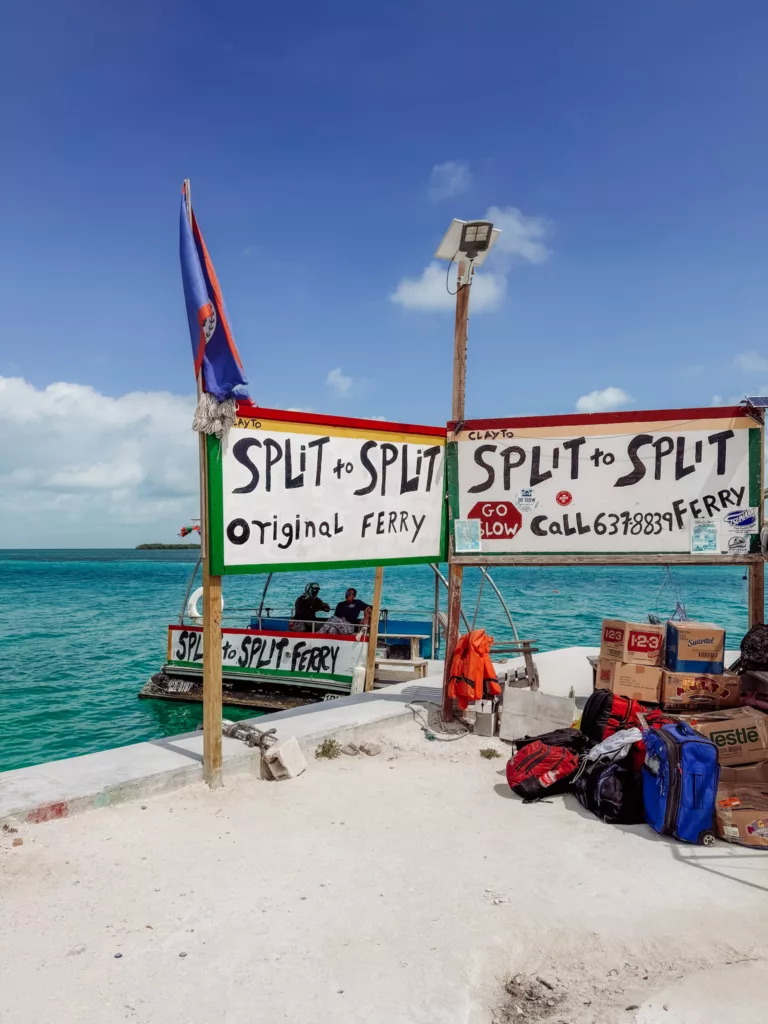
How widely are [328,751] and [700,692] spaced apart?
15.2ft

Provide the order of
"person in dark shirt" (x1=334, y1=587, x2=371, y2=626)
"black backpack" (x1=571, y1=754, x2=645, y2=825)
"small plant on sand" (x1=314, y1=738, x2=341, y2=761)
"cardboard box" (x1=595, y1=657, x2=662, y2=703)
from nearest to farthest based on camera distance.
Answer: "black backpack" (x1=571, y1=754, x2=645, y2=825) < "small plant on sand" (x1=314, y1=738, x2=341, y2=761) < "cardboard box" (x1=595, y1=657, x2=662, y2=703) < "person in dark shirt" (x1=334, y1=587, x2=371, y2=626)

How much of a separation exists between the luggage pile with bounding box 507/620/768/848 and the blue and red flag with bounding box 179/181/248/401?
16.8 ft

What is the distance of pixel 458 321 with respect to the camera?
9938mm

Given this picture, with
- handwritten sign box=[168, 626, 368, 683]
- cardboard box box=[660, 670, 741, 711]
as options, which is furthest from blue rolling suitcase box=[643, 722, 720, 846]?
handwritten sign box=[168, 626, 368, 683]

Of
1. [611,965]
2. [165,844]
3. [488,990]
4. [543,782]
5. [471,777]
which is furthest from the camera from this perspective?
[471,777]

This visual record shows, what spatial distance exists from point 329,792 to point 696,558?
5773 millimetres

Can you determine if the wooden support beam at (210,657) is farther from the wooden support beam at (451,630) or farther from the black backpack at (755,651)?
the black backpack at (755,651)

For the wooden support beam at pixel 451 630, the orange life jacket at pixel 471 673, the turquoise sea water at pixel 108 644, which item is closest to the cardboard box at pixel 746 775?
the orange life jacket at pixel 471 673

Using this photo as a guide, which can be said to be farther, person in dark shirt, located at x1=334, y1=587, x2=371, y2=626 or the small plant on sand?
person in dark shirt, located at x1=334, y1=587, x2=371, y2=626

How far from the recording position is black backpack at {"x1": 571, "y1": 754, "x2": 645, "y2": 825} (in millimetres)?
6543

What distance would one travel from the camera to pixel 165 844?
588cm

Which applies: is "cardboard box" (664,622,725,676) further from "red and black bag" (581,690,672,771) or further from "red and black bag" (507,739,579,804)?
"red and black bag" (507,739,579,804)

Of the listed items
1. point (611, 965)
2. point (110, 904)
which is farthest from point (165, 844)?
point (611, 965)

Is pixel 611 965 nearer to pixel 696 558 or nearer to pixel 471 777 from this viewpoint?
pixel 471 777
